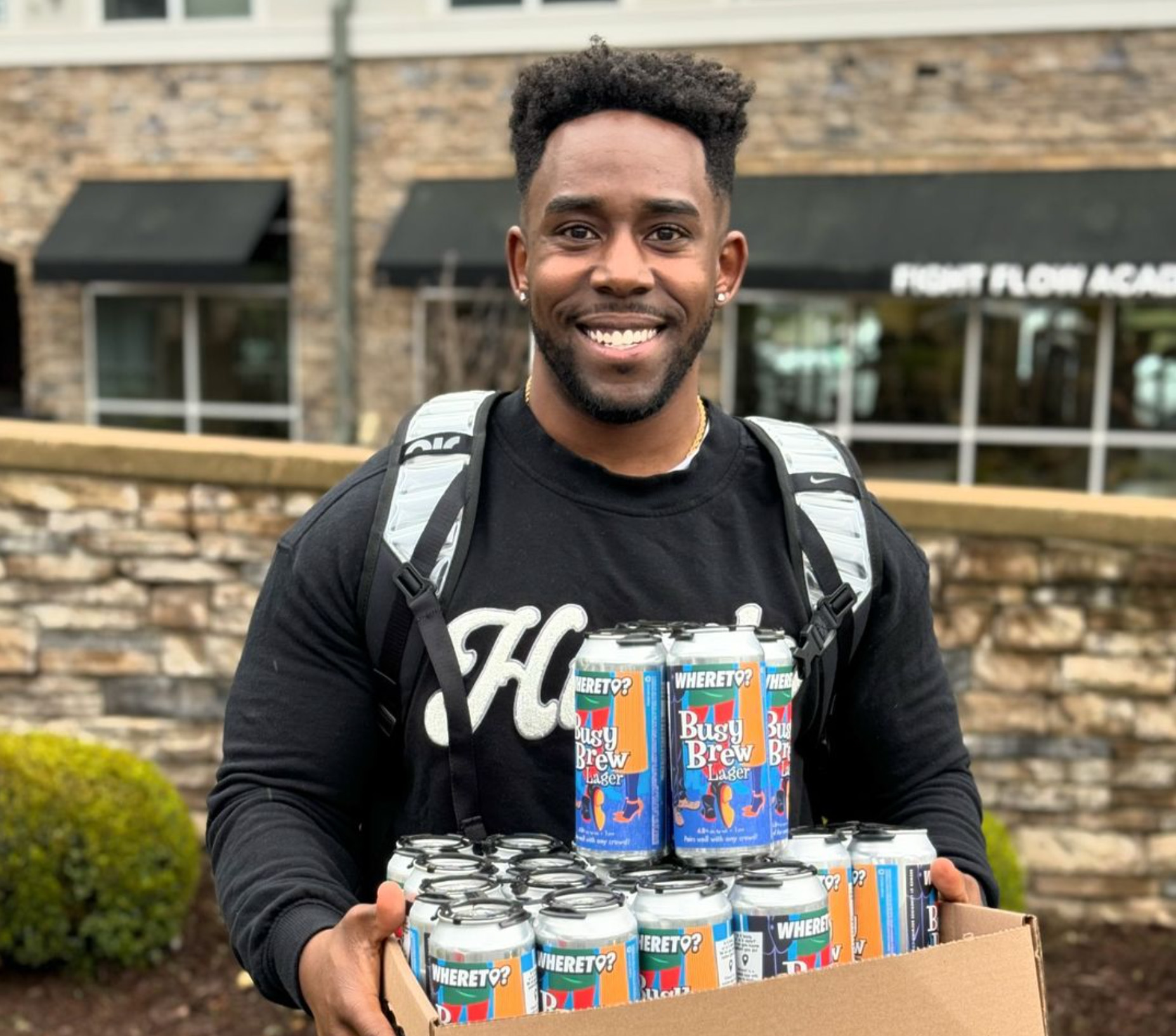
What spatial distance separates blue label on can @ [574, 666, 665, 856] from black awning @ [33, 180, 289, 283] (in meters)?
11.2

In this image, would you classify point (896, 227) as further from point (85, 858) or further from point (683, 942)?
point (683, 942)

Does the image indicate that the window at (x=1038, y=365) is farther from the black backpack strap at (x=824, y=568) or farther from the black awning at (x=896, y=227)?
the black backpack strap at (x=824, y=568)

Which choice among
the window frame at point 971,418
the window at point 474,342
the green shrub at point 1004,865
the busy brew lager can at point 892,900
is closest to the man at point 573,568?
the busy brew lager can at point 892,900

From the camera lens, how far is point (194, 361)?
44.4ft

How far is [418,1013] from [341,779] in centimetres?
59

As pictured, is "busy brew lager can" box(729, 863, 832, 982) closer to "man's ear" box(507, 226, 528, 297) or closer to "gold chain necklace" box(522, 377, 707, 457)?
"gold chain necklace" box(522, 377, 707, 457)

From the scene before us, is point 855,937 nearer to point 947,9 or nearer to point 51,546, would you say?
point 51,546

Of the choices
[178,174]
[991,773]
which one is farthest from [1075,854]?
[178,174]

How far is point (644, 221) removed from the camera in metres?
1.99

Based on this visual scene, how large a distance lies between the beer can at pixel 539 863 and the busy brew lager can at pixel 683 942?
0.52 ft

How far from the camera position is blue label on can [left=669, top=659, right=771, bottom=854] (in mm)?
1740

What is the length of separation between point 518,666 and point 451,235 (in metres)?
10.3

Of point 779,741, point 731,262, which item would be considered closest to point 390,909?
point 779,741

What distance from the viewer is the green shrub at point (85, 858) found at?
4.49 m
